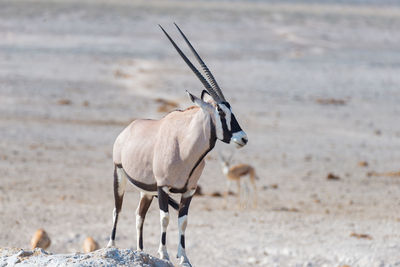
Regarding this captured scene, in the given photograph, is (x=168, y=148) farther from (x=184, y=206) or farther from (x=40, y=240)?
(x=40, y=240)

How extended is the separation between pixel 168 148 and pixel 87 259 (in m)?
1.27

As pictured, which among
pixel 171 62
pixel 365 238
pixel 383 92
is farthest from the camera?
pixel 171 62

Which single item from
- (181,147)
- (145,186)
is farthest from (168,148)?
(145,186)

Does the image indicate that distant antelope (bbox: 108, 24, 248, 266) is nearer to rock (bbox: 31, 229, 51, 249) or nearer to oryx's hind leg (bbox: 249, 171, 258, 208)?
rock (bbox: 31, 229, 51, 249)

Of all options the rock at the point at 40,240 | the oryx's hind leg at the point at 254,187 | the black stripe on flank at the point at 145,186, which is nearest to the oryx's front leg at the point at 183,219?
the black stripe on flank at the point at 145,186

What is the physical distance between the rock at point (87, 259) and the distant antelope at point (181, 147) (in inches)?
15.4

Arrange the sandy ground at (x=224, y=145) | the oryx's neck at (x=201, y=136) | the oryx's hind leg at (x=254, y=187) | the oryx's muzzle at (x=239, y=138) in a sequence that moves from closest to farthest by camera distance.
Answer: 1. the oryx's muzzle at (x=239, y=138)
2. the oryx's neck at (x=201, y=136)
3. the sandy ground at (x=224, y=145)
4. the oryx's hind leg at (x=254, y=187)

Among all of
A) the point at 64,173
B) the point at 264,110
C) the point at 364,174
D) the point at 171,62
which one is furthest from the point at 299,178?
the point at 171,62

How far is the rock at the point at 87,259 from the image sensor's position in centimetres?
741

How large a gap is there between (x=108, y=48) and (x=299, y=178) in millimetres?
25612

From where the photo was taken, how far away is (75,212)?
15.2 meters

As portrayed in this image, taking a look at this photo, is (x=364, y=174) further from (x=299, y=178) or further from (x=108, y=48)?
(x=108, y=48)

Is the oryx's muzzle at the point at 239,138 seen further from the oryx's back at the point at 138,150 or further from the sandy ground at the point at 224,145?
the sandy ground at the point at 224,145

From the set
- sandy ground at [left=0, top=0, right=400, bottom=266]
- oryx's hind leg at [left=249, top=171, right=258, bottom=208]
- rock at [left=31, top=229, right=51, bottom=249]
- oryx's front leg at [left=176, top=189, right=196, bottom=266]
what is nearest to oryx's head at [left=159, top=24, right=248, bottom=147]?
oryx's front leg at [left=176, top=189, right=196, bottom=266]
